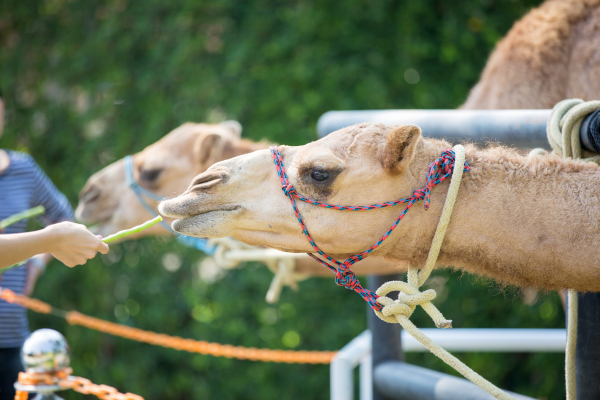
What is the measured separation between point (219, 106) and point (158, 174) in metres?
1.58

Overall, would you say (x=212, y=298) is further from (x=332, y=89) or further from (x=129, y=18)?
(x=129, y=18)

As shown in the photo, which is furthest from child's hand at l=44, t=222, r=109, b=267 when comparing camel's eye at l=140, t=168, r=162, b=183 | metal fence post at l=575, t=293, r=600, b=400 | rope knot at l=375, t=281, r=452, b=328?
camel's eye at l=140, t=168, r=162, b=183

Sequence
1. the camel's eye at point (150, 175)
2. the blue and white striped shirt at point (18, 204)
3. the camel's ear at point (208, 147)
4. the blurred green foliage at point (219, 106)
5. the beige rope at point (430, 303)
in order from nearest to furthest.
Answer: the beige rope at point (430, 303)
the blue and white striped shirt at point (18, 204)
the camel's ear at point (208, 147)
the camel's eye at point (150, 175)
the blurred green foliage at point (219, 106)

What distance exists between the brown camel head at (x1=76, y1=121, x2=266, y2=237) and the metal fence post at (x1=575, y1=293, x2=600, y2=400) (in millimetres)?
2243

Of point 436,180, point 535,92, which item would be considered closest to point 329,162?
point 436,180

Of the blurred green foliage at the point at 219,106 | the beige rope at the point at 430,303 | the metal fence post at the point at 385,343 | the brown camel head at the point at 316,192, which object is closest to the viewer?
the beige rope at the point at 430,303

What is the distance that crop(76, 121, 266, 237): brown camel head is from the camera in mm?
3490

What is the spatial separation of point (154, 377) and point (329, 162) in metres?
4.20

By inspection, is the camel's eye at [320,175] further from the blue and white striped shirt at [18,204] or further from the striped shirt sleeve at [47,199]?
the striped shirt sleeve at [47,199]

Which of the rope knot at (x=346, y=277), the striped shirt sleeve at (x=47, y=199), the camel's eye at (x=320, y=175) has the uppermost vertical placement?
the striped shirt sleeve at (x=47, y=199)

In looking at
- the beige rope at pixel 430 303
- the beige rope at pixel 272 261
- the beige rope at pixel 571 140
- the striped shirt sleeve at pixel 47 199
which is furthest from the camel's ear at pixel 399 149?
the striped shirt sleeve at pixel 47 199

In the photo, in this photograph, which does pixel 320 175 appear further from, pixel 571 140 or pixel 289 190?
pixel 571 140

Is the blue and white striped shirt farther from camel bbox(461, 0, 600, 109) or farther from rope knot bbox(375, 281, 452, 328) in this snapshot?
camel bbox(461, 0, 600, 109)

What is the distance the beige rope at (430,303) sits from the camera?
59.3 inches
